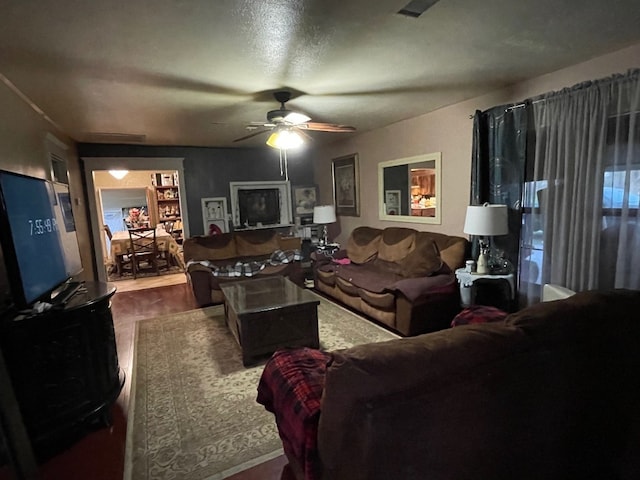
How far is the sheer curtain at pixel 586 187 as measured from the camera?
2.27 m

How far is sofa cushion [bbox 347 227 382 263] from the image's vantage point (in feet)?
15.2

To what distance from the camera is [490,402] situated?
1.10 meters

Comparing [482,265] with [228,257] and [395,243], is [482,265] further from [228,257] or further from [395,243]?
[228,257]

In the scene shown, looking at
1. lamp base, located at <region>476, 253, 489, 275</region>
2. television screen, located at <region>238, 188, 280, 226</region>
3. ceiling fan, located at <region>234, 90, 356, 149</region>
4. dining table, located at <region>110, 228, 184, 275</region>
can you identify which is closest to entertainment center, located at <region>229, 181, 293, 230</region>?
television screen, located at <region>238, 188, 280, 226</region>

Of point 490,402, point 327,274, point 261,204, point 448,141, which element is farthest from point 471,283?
point 261,204

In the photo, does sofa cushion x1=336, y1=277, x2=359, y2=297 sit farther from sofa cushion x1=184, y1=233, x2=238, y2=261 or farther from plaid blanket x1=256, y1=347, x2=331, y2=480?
plaid blanket x1=256, y1=347, x2=331, y2=480

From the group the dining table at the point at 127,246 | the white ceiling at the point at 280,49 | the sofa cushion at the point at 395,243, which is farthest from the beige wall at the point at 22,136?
the sofa cushion at the point at 395,243

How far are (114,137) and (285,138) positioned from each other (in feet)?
9.87

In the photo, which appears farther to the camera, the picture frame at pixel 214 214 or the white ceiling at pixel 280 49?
the picture frame at pixel 214 214

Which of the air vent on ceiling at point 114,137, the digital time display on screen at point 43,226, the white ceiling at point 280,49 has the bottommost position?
the digital time display on screen at point 43,226

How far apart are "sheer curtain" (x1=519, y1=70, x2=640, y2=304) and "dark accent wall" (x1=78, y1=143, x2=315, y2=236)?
462cm

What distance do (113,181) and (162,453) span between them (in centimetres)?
851

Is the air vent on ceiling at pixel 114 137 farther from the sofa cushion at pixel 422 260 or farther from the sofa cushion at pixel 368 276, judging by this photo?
the sofa cushion at pixel 422 260

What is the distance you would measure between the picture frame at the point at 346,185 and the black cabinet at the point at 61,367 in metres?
3.96
